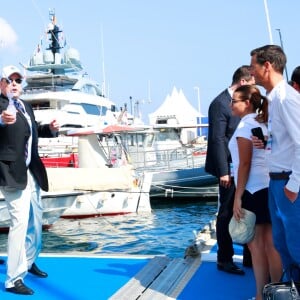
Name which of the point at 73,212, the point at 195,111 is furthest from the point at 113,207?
the point at 195,111

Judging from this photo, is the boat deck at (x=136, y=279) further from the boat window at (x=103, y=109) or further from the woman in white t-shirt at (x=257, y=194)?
the boat window at (x=103, y=109)

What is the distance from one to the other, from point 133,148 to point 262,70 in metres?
20.4

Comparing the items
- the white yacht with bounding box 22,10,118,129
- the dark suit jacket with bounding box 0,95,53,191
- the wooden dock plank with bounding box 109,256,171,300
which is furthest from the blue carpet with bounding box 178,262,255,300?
→ the white yacht with bounding box 22,10,118,129

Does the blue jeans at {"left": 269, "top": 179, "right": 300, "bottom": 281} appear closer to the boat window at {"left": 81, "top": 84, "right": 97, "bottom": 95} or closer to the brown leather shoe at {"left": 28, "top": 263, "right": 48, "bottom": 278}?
the brown leather shoe at {"left": 28, "top": 263, "right": 48, "bottom": 278}

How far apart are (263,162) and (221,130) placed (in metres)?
0.98

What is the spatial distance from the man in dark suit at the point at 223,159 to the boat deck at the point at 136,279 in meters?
0.15

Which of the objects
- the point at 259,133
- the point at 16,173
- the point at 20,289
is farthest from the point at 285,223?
the point at 20,289

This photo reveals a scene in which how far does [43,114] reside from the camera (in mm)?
25875

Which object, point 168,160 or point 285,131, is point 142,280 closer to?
point 285,131

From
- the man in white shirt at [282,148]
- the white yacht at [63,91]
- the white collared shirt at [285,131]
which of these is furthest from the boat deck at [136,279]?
the white yacht at [63,91]

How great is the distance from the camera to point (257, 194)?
10.5 feet

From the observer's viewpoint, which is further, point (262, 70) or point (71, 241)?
point (71, 241)

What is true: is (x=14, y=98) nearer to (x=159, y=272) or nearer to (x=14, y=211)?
(x=14, y=211)

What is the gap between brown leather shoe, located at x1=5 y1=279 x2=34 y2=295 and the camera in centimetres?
378
